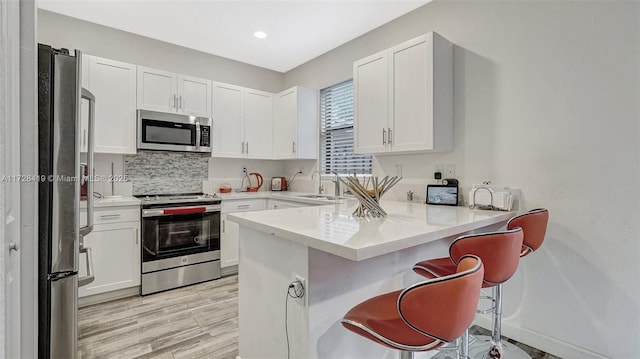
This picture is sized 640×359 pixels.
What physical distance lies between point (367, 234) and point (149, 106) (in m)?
3.07

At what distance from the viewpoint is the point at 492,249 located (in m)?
1.41

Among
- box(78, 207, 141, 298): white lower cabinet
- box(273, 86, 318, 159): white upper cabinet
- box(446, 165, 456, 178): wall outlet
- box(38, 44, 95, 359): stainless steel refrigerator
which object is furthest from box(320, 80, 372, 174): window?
box(38, 44, 95, 359): stainless steel refrigerator

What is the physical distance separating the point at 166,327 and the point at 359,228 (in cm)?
187

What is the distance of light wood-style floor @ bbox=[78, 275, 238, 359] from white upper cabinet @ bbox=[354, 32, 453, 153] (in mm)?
2008

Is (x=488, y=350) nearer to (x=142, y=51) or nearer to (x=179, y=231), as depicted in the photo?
(x=179, y=231)

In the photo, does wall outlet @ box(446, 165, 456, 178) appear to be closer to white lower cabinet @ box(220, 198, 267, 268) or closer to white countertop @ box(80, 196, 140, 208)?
white lower cabinet @ box(220, 198, 267, 268)

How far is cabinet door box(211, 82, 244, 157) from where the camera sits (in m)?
3.83

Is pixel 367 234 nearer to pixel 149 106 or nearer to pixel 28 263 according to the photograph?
pixel 28 263

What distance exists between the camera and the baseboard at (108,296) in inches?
108

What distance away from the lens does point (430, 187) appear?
273cm

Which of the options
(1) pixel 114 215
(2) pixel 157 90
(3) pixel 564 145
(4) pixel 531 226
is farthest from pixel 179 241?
(3) pixel 564 145

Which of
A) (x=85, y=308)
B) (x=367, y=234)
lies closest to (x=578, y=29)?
(x=367, y=234)

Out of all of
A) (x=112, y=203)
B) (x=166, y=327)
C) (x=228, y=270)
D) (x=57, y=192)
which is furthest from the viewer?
(x=228, y=270)

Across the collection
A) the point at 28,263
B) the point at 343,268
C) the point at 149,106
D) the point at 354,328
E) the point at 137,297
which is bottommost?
the point at 137,297
